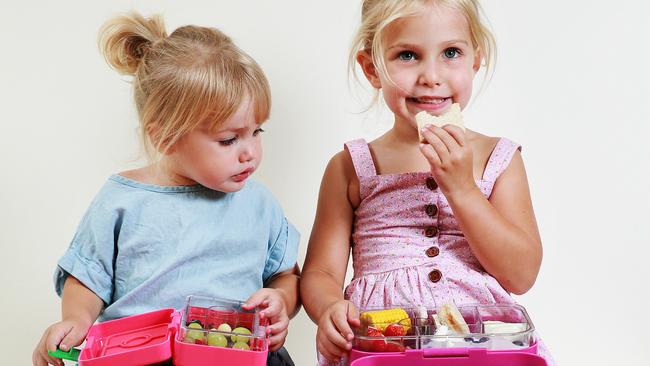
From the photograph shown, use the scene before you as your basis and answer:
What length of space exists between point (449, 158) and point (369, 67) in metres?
0.27

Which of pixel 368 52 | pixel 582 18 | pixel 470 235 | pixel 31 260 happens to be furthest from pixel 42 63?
pixel 582 18

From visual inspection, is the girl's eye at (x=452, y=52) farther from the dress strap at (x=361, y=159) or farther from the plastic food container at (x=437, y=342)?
the plastic food container at (x=437, y=342)

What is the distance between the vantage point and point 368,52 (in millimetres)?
1543

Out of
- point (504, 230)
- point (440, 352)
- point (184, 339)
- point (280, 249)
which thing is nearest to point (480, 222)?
point (504, 230)

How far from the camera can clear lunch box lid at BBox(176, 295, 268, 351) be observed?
1227 millimetres

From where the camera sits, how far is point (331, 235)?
157 centimetres

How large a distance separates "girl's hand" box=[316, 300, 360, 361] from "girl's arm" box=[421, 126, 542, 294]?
237 millimetres

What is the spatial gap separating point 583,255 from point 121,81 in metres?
1.02

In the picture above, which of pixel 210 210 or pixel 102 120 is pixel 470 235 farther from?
pixel 102 120

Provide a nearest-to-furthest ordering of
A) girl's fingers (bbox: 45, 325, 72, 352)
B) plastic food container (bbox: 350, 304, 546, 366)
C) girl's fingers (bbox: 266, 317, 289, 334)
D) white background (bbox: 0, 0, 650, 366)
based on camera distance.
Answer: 1. plastic food container (bbox: 350, 304, 546, 366)
2. girl's fingers (bbox: 45, 325, 72, 352)
3. girl's fingers (bbox: 266, 317, 289, 334)
4. white background (bbox: 0, 0, 650, 366)

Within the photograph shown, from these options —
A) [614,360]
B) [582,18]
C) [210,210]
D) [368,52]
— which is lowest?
[614,360]

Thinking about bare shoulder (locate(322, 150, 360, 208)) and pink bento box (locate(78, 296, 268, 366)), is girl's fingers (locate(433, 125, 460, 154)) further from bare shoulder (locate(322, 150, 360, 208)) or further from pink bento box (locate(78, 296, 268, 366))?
pink bento box (locate(78, 296, 268, 366))

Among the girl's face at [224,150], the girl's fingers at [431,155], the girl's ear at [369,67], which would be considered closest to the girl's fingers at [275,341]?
the girl's face at [224,150]

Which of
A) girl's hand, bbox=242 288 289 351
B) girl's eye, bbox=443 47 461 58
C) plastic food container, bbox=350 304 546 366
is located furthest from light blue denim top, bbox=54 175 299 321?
girl's eye, bbox=443 47 461 58
